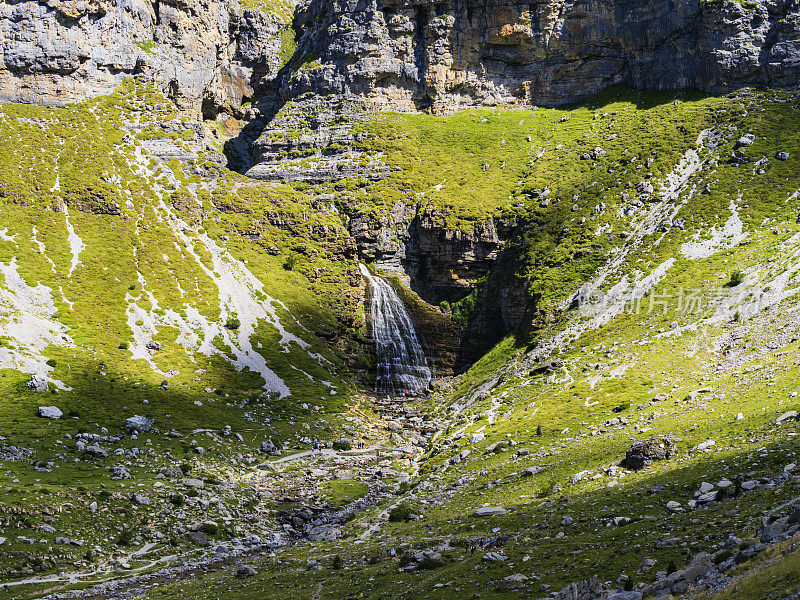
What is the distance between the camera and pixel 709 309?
266ft

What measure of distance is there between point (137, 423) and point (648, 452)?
172 ft

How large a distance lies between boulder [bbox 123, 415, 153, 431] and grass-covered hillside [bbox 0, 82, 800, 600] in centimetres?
114

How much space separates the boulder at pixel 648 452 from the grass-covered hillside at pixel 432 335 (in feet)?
1.92

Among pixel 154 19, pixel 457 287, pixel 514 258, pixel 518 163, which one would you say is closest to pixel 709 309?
pixel 514 258

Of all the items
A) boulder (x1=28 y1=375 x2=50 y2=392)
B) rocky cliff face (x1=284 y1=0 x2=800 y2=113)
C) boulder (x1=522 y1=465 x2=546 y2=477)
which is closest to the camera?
boulder (x1=522 y1=465 x2=546 y2=477)

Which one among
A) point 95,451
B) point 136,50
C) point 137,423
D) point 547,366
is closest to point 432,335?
point 547,366

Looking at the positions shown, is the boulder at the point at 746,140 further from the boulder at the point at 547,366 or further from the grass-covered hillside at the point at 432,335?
the boulder at the point at 547,366

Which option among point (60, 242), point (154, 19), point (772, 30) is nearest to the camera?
point (60, 242)

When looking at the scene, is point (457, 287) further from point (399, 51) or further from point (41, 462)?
point (41, 462)

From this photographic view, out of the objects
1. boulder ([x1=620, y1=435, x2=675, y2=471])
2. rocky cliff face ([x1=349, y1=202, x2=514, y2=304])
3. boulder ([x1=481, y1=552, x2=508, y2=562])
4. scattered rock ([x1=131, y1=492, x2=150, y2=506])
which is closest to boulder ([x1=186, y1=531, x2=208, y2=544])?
scattered rock ([x1=131, y1=492, x2=150, y2=506])

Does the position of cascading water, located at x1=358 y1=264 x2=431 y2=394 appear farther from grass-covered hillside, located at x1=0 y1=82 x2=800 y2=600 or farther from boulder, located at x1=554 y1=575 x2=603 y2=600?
boulder, located at x1=554 y1=575 x2=603 y2=600

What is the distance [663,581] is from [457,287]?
9770cm

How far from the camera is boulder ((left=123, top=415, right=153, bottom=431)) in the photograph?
2899 inches

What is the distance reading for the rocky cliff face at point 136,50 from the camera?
135 meters
